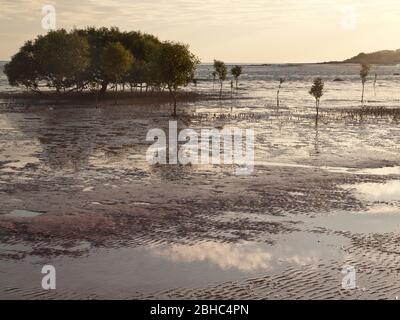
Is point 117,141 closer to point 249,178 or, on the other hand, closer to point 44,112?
point 249,178

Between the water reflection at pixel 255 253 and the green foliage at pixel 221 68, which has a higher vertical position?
the green foliage at pixel 221 68

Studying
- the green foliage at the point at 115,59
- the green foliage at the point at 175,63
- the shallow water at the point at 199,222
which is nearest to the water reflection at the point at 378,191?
the shallow water at the point at 199,222

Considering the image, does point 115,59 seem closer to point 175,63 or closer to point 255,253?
point 175,63

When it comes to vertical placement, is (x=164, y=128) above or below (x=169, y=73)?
below

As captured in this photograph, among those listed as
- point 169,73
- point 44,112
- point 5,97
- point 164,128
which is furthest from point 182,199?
point 5,97

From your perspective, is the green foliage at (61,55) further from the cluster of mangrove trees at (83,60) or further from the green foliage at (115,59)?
the green foliage at (115,59)

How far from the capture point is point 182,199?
22750 mm

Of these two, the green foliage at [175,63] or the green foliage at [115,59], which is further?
the green foliage at [115,59]

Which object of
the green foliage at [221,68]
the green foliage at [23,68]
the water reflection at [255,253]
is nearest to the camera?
the water reflection at [255,253]

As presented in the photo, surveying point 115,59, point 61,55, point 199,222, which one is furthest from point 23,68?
point 199,222

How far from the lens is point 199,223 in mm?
19141

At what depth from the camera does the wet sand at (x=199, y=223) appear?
537 inches

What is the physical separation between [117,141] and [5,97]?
6043 cm

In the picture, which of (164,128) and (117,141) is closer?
(117,141)
